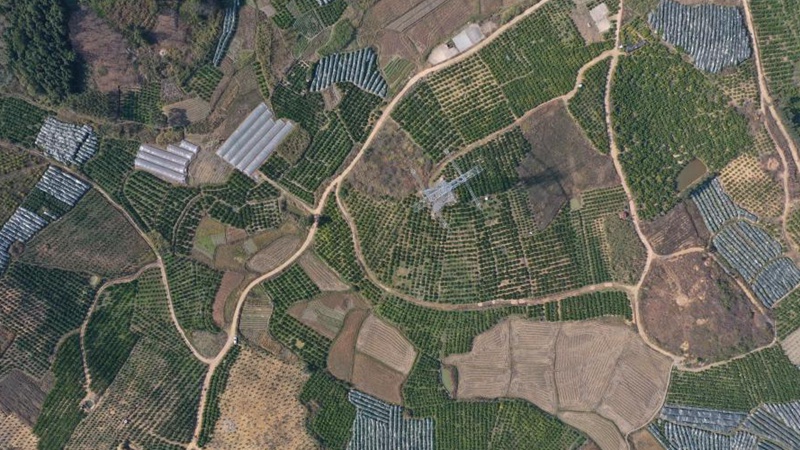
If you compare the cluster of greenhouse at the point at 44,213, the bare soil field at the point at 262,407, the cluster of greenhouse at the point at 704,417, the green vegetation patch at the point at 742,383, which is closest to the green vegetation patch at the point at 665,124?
the green vegetation patch at the point at 742,383

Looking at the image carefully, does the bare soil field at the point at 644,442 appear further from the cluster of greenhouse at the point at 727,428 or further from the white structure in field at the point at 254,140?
the white structure in field at the point at 254,140

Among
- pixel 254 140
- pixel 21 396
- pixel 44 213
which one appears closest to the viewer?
pixel 21 396

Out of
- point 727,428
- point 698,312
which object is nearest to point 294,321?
point 698,312

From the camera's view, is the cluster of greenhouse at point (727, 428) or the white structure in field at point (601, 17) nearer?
the white structure in field at point (601, 17)

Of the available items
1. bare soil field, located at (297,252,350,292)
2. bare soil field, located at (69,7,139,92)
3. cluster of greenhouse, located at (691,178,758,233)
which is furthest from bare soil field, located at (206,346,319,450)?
cluster of greenhouse, located at (691,178,758,233)

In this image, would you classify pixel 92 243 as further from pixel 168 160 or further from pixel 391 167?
pixel 391 167

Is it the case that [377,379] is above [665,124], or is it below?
below
